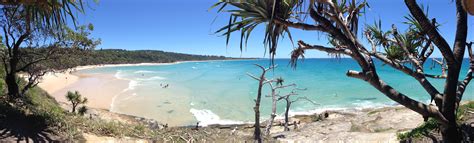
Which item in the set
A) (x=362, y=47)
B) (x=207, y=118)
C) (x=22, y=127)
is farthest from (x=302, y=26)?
(x=207, y=118)

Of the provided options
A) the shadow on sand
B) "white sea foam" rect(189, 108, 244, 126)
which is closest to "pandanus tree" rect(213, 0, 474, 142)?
the shadow on sand

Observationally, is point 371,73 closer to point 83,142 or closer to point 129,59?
point 83,142

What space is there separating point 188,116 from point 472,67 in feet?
62.4

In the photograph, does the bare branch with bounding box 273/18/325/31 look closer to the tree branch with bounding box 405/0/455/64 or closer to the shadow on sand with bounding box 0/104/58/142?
the tree branch with bounding box 405/0/455/64

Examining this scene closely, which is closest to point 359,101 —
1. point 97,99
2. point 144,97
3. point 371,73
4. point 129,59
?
point 144,97

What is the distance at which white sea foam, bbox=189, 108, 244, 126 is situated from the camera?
19.8m

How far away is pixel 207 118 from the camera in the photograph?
2117cm

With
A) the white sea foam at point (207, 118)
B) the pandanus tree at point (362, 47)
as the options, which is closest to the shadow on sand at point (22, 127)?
the pandanus tree at point (362, 47)

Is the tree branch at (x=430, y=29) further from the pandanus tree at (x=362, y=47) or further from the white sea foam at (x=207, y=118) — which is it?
the white sea foam at (x=207, y=118)

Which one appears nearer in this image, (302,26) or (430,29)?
(430,29)

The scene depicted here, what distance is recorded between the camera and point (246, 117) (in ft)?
70.9

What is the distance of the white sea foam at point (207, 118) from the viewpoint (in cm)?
1979

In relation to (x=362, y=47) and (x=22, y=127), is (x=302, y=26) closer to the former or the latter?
(x=362, y=47)

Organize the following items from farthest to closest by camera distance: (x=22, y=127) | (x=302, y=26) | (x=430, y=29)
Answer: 1. (x=22, y=127)
2. (x=302, y=26)
3. (x=430, y=29)
